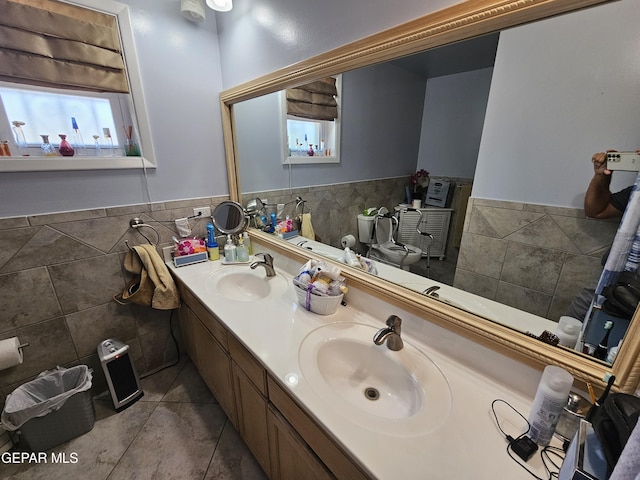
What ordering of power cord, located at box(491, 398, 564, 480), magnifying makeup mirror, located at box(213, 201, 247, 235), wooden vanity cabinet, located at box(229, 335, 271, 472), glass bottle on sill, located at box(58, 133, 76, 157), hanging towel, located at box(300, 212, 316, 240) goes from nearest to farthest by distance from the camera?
power cord, located at box(491, 398, 564, 480), wooden vanity cabinet, located at box(229, 335, 271, 472), glass bottle on sill, located at box(58, 133, 76, 157), hanging towel, located at box(300, 212, 316, 240), magnifying makeup mirror, located at box(213, 201, 247, 235)

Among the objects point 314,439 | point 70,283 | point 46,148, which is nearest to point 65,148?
point 46,148

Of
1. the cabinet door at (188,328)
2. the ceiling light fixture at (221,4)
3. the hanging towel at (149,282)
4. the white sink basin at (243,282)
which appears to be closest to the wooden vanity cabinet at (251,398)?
the white sink basin at (243,282)

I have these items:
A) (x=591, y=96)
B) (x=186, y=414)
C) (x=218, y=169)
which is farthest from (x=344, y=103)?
(x=186, y=414)

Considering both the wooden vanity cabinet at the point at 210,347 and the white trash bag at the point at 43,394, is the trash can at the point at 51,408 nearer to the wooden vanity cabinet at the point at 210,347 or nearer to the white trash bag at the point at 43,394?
the white trash bag at the point at 43,394

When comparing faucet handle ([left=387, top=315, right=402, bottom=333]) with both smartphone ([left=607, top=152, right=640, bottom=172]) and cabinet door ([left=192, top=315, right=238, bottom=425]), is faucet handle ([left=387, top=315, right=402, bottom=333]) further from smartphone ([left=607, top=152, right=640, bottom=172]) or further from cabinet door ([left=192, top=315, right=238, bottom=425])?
cabinet door ([left=192, top=315, right=238, bottom=425])

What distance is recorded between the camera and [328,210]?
1.42 metres

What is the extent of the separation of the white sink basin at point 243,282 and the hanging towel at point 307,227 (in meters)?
0.28

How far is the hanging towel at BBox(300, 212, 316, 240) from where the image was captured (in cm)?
149

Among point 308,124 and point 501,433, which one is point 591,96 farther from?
Answer: point 308,124

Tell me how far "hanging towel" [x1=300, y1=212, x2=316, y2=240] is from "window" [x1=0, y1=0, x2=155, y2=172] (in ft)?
3.03

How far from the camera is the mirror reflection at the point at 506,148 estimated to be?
1.94ft

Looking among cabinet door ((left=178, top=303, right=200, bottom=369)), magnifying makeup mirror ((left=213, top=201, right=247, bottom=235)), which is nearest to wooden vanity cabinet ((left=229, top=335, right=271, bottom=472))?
cabinet door ((left=178, top=303, right=200, bottom=369))

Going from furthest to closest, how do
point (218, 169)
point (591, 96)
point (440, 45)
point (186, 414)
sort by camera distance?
point (218, 169) → point (186, 414) → point (440, 45) → point (591, 96)

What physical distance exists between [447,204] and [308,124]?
34.8 inches
